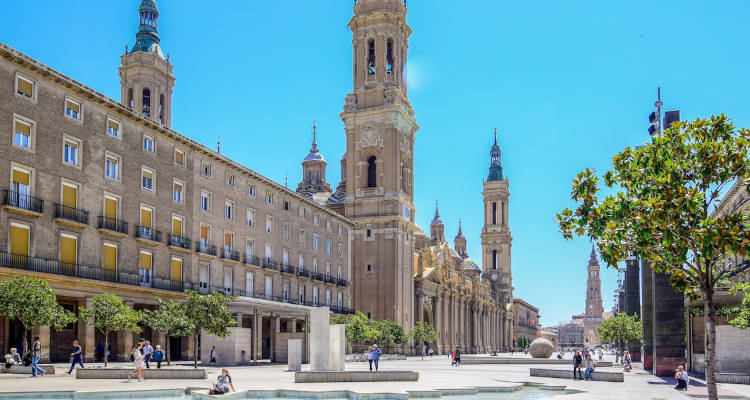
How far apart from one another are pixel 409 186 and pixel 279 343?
137ft

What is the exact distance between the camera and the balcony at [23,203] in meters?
35.9

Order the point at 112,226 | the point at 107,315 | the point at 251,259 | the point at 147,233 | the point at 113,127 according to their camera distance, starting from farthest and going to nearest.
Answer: the point at 251,259 < the point at 147,233 < the point at 113,127 < the point at 112,226 < the point at 107,315

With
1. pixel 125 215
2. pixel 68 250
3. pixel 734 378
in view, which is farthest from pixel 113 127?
pixel 734 378

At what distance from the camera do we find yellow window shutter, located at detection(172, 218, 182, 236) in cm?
4919

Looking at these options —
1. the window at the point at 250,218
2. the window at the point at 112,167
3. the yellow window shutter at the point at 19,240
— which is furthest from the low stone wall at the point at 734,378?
the window at the point at 250,218

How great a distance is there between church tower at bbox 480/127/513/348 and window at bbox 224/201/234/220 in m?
100

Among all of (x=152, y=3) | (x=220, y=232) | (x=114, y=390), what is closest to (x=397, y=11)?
(x=152, y=3)

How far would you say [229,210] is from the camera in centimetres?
5616

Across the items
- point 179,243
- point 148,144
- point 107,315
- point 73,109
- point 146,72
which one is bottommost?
point 107,315

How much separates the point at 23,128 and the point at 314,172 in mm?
73175

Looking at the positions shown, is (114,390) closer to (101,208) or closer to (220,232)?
(101,208)

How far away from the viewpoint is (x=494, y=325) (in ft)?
487

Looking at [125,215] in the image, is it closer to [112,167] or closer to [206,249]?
[112,167]

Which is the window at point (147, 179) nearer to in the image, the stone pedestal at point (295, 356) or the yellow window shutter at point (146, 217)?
the yellow window shutter at point (146, 217)
